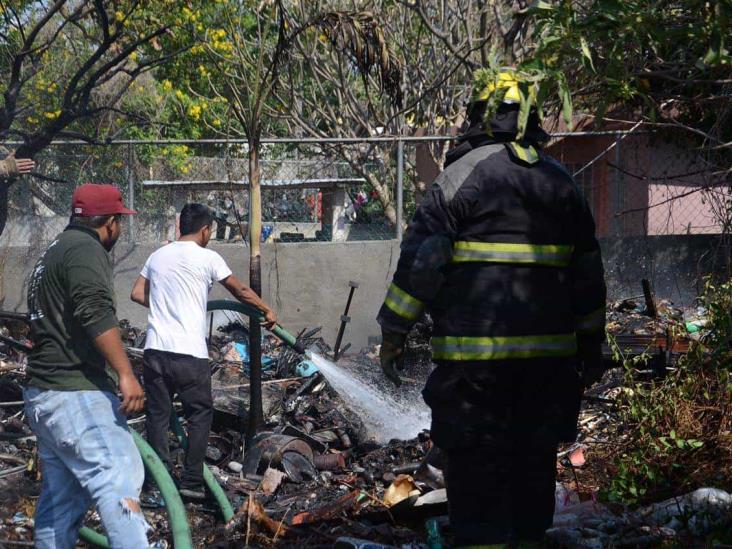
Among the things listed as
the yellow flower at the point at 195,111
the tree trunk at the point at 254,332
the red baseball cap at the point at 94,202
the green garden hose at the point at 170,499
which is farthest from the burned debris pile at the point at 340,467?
the yellow flower at the point at 195,111

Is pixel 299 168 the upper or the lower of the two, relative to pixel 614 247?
upper

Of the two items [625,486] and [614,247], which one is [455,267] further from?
[614,247]

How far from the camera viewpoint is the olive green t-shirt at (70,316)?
3.60 meters

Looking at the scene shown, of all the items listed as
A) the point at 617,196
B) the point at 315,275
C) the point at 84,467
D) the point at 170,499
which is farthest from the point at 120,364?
the point at 617,196

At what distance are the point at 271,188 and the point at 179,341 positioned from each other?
4.60 m

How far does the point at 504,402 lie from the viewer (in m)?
3.34

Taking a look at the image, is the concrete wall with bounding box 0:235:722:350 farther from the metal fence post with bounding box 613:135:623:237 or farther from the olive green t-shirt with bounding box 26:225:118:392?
the olive green t-shirt with bounding box 26:225:118:392

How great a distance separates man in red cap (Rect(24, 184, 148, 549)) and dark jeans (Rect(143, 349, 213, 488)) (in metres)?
1.89

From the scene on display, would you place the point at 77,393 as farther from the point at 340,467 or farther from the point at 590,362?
the point at 340,467

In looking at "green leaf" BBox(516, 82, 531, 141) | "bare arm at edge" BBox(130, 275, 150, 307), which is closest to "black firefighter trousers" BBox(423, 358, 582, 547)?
"green leaf" BBox(516, 82, 531, 141)

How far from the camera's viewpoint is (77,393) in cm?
363

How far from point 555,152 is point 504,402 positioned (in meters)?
10.3

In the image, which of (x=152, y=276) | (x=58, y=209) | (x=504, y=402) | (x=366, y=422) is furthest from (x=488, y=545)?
(x=58, y=209)

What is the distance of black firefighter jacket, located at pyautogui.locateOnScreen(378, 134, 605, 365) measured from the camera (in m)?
3.30
